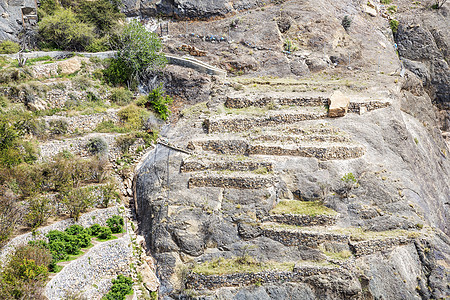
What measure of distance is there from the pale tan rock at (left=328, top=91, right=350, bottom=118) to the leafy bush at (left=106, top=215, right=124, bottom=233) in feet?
57.2

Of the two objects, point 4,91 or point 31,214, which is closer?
point 31,214

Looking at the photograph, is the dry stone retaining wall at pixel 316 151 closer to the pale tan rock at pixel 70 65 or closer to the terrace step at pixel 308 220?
the terrace step at pixel 308 220

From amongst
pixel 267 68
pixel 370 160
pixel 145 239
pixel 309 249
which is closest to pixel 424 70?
pixel 267 68

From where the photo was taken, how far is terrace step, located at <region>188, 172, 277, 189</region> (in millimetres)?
26766

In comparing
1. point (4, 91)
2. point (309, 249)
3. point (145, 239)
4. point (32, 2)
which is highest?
point (32, 2)

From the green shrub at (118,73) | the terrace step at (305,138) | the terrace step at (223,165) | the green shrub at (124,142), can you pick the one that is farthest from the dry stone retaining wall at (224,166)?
the green shrub at (118,73)

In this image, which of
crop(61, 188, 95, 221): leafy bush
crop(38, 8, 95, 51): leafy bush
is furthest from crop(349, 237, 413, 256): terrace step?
crop(38, 8, 95, 51): leafy bush

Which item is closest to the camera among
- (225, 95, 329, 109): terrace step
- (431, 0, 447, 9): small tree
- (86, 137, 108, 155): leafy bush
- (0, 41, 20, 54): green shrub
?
(86, 137, 108, 155): leafy bush

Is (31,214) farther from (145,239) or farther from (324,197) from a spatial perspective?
(324,197)

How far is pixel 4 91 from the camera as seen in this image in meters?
31.2

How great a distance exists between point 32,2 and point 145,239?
30118 mm

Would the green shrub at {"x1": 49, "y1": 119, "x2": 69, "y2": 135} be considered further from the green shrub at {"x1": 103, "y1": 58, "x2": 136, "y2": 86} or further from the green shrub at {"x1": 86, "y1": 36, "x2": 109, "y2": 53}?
the green shrub at {"x1": 86, "y1": 36, "x2": 109, "y2": 53}

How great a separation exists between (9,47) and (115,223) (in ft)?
71.1

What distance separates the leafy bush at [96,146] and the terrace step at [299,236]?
1299 centimetres
